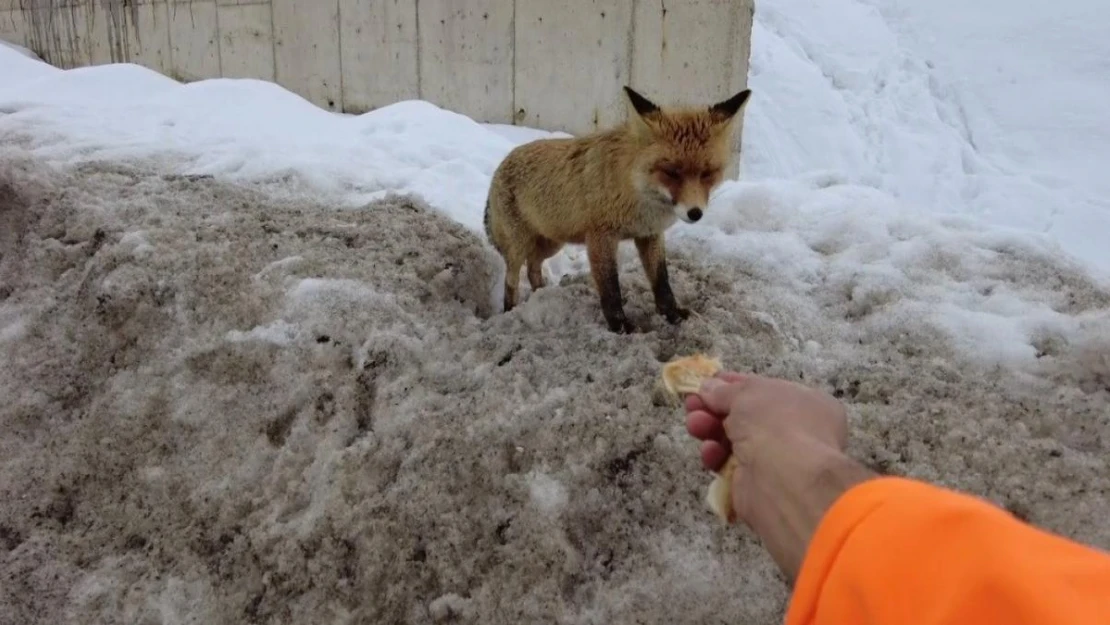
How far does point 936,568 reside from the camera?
0.72 meters

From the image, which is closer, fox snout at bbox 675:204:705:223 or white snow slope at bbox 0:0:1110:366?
fox snout at bbox 675:204:705:223

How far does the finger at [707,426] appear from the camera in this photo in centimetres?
140

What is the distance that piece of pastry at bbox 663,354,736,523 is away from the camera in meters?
1.32

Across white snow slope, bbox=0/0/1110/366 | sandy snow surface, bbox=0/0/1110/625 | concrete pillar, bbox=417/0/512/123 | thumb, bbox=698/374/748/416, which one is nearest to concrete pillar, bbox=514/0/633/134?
concrete pillar, bbox=417/0/512/123

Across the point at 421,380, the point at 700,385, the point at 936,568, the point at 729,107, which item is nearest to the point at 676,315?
the point at 729,107

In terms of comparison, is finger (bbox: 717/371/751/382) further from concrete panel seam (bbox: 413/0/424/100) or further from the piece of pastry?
concrete panel seam (bbox: 413/0/424/100)

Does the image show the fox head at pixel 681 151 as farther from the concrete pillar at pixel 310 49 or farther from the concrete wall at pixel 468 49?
the concrete pillar at pixel 310 49

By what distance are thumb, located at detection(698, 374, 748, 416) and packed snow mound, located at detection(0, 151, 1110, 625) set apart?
0.70m

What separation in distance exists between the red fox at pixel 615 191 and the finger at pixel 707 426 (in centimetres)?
139

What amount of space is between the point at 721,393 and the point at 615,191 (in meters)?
1.78

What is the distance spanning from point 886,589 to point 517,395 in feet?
5.97

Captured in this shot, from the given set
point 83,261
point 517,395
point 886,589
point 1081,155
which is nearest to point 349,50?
point 83,261

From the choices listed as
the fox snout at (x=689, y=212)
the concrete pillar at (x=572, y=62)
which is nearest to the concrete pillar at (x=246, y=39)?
the concrete pillar at (x=572, y=62)

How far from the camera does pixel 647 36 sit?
6.13 m
